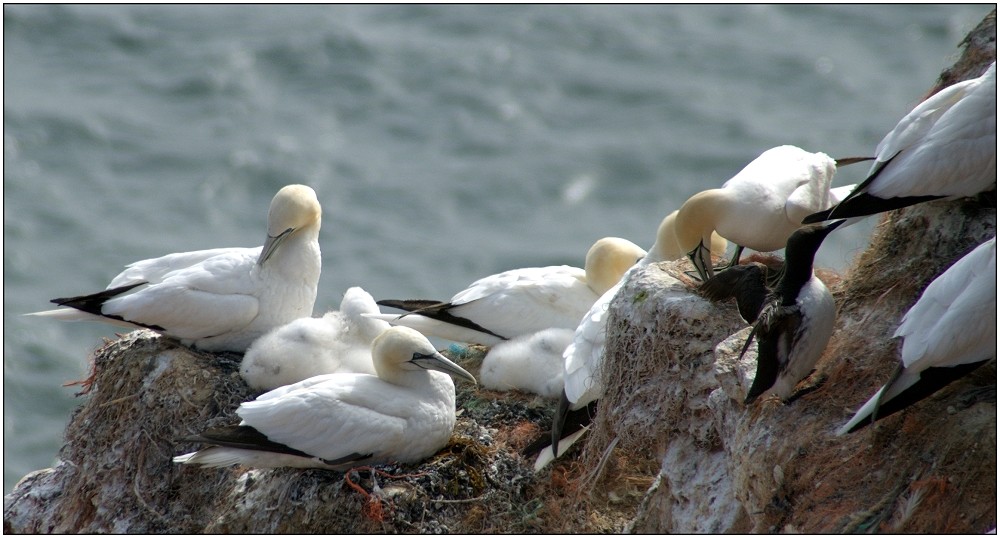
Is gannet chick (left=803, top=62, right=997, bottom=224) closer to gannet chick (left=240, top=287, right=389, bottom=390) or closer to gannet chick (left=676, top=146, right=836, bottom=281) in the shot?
gannet chick (left=676, top=146, right=836, bottom=281)

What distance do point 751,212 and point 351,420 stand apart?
194 cm

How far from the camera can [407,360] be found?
18.4 feet

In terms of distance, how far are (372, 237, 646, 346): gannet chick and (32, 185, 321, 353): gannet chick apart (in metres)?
0.50

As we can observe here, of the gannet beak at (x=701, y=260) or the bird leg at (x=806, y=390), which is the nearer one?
the bird leg at (x=806, y=390)

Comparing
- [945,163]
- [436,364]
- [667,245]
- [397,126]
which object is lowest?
[397,126]

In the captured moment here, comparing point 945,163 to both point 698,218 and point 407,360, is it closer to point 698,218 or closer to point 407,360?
point 698,218

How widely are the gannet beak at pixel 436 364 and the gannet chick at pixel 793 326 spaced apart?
4.94ft

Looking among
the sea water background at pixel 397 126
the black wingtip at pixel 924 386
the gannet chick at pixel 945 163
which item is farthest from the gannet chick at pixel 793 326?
the sea water background at pixel 397 126

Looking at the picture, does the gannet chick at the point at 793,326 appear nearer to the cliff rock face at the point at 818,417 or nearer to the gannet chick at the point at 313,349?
the cliff rock face at the point at 818,417

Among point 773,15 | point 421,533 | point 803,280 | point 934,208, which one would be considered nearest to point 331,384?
point 421,533

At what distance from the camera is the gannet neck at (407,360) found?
18.3 ft

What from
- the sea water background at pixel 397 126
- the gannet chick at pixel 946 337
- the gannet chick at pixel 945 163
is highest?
the gannet chick at pixel 945 163

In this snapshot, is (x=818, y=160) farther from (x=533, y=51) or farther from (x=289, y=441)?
(x=533, y=51)

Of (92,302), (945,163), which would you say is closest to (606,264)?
(945,163)
